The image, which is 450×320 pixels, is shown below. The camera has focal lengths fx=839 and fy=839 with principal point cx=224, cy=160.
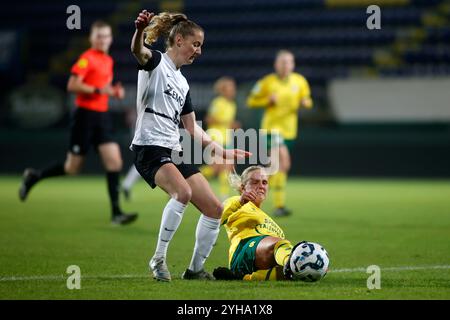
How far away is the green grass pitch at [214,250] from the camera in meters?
5.49

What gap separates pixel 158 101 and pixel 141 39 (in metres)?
0.57

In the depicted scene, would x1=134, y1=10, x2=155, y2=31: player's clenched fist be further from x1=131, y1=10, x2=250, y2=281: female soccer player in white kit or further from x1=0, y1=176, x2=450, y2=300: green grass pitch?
x1=0, y1=176, x2=450, y2=300: green grass pitch

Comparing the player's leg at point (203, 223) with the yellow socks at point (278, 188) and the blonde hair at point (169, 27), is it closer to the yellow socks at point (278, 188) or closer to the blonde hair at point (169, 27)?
the blonde hair at point (169, 27)

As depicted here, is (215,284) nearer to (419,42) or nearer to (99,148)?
(99,148)

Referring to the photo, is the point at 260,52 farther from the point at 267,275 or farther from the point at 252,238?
the point at 267,275

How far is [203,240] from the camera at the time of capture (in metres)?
6.13

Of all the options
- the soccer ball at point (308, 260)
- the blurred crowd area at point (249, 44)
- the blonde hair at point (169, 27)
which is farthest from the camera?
the blurred crowd area at point (249, 44)

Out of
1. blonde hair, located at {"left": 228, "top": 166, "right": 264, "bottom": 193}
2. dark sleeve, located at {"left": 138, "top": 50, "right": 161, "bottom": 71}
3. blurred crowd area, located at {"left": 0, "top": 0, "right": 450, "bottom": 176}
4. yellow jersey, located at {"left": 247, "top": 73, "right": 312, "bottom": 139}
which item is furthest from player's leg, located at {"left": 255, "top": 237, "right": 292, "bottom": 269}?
blurred crowd area, located at {"left": 0, "top": 0, "right": 450, "bottom": 176}

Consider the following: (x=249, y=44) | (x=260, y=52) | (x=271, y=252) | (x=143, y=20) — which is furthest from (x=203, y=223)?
(x=249, y=44)

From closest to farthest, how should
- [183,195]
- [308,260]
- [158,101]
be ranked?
[308,260] → [183,195] → [158,101]

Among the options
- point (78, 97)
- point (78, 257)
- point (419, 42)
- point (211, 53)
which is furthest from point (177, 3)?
point (78, 257)

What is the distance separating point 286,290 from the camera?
5.43 metres

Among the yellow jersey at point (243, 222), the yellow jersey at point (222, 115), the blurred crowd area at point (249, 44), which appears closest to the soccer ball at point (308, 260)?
the yellow jersey at point (243, 222)
